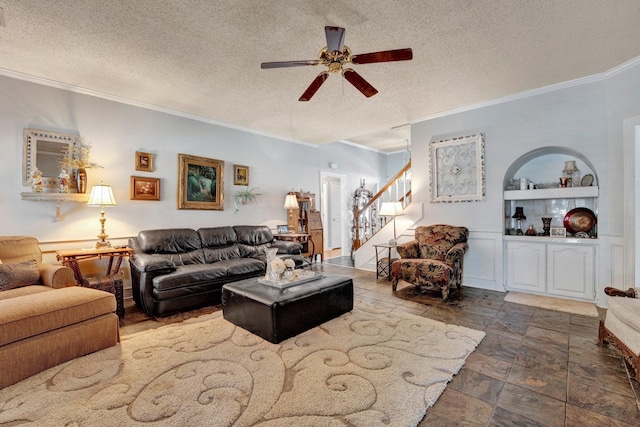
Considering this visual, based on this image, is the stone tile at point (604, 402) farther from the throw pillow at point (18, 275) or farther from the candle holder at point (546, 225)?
the throw pillow at point (18, 275)

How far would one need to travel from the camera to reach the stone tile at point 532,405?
1.58 metres

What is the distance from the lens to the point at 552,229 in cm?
389

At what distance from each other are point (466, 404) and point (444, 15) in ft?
9.55

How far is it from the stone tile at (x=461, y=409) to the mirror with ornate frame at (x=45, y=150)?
4.67 m

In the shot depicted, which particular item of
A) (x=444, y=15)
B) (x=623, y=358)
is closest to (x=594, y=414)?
(x=623, y=358)

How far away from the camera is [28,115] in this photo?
3.38 metres

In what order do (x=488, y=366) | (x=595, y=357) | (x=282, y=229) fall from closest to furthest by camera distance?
1. (x=488, y=366)
2. (x=595, y=357)
3. (x=282, y=229)

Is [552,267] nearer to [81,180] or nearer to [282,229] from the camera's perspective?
[282,229]

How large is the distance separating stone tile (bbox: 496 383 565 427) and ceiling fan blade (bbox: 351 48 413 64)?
2486mm

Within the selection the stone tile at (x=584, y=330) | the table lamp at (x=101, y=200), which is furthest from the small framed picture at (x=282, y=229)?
the stone tile at (x=584, y=330)

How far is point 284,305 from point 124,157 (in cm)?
335

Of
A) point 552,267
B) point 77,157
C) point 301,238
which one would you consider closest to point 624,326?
point 552,267

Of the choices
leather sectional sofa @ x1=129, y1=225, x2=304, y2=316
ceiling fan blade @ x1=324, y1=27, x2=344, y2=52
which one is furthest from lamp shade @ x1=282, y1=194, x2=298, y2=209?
ceiling fan blade @ x1=324, y1=27, x2=344, y2=52

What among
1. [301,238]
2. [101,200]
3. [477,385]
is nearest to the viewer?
[477,385]
